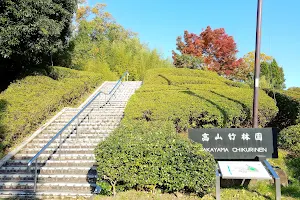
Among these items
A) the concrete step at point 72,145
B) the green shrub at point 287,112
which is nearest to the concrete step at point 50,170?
the concrete step at point 72,145

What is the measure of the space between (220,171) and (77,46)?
48.4ft

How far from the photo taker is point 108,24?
35.7 m

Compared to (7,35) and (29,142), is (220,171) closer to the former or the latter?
(29,142)

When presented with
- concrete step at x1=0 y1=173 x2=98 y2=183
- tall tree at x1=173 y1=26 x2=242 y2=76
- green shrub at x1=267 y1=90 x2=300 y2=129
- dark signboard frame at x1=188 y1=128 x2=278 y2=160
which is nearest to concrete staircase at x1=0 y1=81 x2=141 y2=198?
concrete step at x1=0 y1=173 x2=98 y2=183

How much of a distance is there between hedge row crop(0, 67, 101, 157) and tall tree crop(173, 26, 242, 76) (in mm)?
16098

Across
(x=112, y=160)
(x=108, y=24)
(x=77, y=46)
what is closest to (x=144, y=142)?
(x=112, y=160)

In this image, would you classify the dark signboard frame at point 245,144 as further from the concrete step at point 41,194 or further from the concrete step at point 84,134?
the concrete step at point 84,134

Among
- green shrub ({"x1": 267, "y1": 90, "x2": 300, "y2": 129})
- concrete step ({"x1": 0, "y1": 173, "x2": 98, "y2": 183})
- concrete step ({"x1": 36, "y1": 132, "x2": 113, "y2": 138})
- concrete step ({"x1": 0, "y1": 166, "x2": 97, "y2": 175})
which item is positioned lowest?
concrete step ({"x1": 0, "y1": 173, "x2": 98, "y2": 183})

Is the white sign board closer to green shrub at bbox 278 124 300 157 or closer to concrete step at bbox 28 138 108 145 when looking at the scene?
green shrub at bbox 278 124 300 157

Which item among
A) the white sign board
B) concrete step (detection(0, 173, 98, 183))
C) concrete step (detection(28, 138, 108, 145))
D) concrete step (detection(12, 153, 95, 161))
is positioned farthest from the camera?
concrete step (detection(28, 138, 108, 145))

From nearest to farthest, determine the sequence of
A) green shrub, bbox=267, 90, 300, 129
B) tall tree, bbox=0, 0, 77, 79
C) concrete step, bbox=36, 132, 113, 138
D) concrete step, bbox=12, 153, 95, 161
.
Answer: concrete step, bbox=12, 153, 95, 161 < concrete step, bbox=36, 132, 113, 138 < tall tree, bbox=0, 0, 77, 79 < green shrub, bbox=267, 90, 300, 129

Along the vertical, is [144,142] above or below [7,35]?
below

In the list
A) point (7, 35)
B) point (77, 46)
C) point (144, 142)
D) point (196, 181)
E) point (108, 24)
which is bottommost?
point (196, 181)

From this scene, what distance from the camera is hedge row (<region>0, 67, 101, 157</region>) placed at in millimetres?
7617
